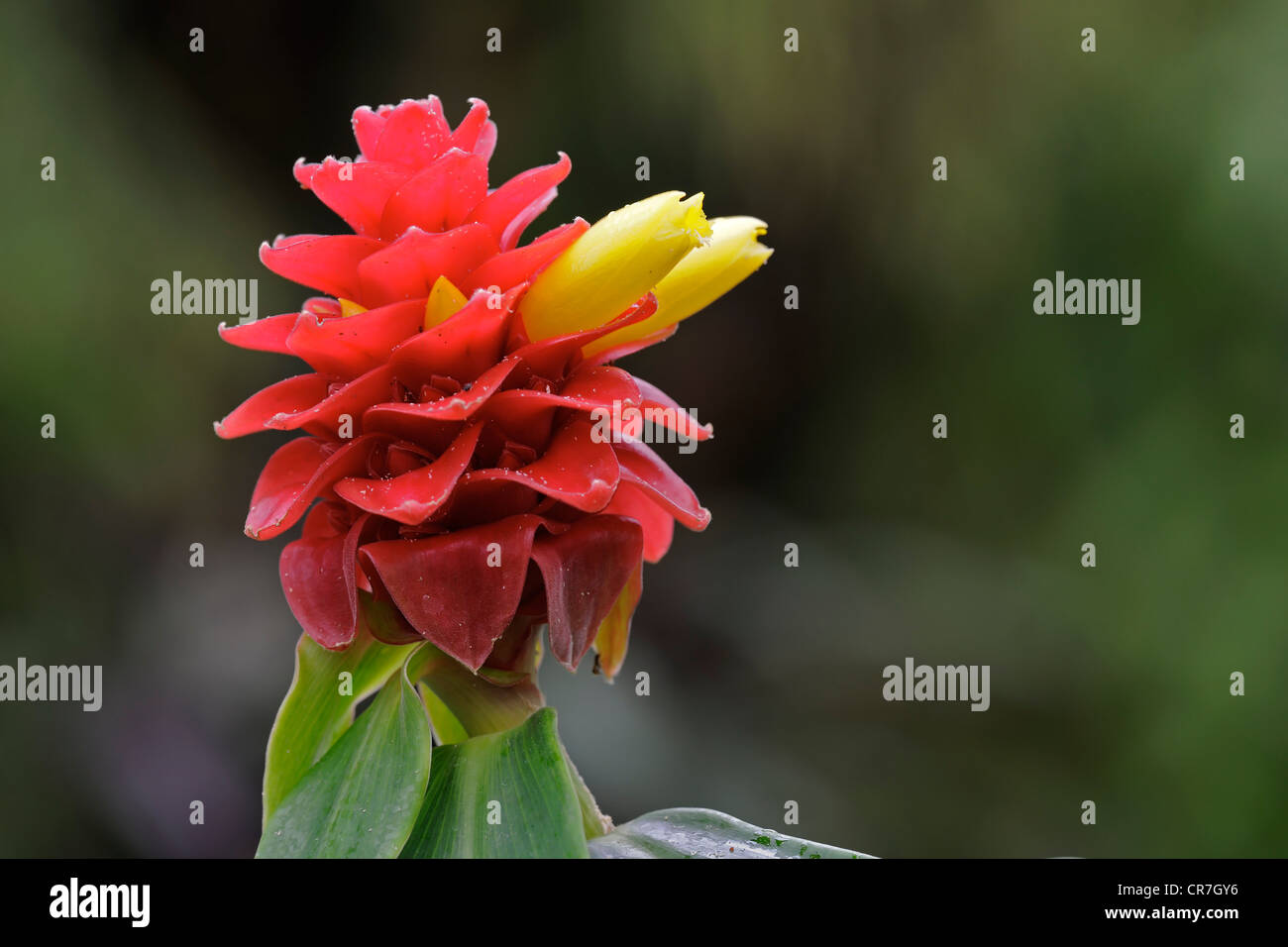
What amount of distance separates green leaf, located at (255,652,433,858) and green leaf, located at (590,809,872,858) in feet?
0.26

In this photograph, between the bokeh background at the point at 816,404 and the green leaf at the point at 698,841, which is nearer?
the green leaf at the point at 698,841

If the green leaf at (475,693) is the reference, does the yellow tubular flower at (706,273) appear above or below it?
above

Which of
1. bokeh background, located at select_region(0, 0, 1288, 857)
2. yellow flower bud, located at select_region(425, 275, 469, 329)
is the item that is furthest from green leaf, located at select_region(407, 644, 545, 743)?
bokeh background, located at select_region(0, 0, 1288, 857)

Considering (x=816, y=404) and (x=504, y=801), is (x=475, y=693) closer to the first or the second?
(x=504, y=801)

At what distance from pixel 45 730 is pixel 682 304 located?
1.44 m

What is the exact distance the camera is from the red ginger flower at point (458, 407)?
43 cm

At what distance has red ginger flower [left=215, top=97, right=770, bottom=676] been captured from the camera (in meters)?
0.43

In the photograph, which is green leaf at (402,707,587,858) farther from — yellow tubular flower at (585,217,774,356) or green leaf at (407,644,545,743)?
yellow tubular flower at (585,217,774,356)

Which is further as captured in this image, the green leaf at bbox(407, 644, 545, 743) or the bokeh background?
the bokeh background

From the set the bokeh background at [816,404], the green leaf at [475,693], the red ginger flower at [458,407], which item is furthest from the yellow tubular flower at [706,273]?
the bokeh background at [816,404]

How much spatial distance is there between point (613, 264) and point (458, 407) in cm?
9

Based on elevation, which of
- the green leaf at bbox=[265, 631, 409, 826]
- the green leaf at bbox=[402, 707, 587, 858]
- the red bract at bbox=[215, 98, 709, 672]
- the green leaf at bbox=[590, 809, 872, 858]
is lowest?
the green leaf at bbox=[590, 809, 872, 858]

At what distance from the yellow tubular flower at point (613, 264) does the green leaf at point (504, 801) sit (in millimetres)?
169

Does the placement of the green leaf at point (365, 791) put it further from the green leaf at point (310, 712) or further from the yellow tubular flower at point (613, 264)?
the yellow tubular flower at point (613, 264)
